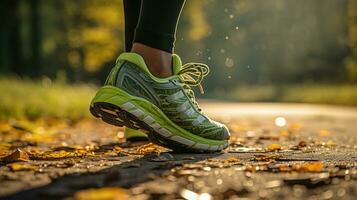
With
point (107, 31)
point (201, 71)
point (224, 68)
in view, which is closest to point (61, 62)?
point (107, 31)

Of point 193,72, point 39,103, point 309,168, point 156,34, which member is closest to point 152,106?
point 156,34

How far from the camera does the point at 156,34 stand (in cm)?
237

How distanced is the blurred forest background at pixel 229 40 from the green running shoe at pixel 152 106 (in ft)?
44.7

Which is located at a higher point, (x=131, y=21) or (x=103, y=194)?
(x=131, y=21)

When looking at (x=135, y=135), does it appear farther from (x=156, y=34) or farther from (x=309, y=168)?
(x=309, y=168)

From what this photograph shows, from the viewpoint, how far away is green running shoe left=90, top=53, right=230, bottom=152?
233 cm

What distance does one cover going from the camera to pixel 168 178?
5.71 feet

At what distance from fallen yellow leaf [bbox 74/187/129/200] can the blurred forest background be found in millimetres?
14589

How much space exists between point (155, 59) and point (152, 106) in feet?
0.65

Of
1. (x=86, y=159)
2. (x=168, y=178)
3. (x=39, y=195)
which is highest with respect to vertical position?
(x=86, y=159)

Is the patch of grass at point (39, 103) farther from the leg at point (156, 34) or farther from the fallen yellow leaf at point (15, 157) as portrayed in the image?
the leg at point (156, 34)

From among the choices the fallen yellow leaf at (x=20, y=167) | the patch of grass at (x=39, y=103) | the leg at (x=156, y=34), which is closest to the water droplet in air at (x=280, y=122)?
the patch of grass at (x=39, y=103)

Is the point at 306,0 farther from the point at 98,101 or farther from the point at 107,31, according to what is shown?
the point at 98,101

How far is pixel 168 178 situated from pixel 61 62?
81.0ft
